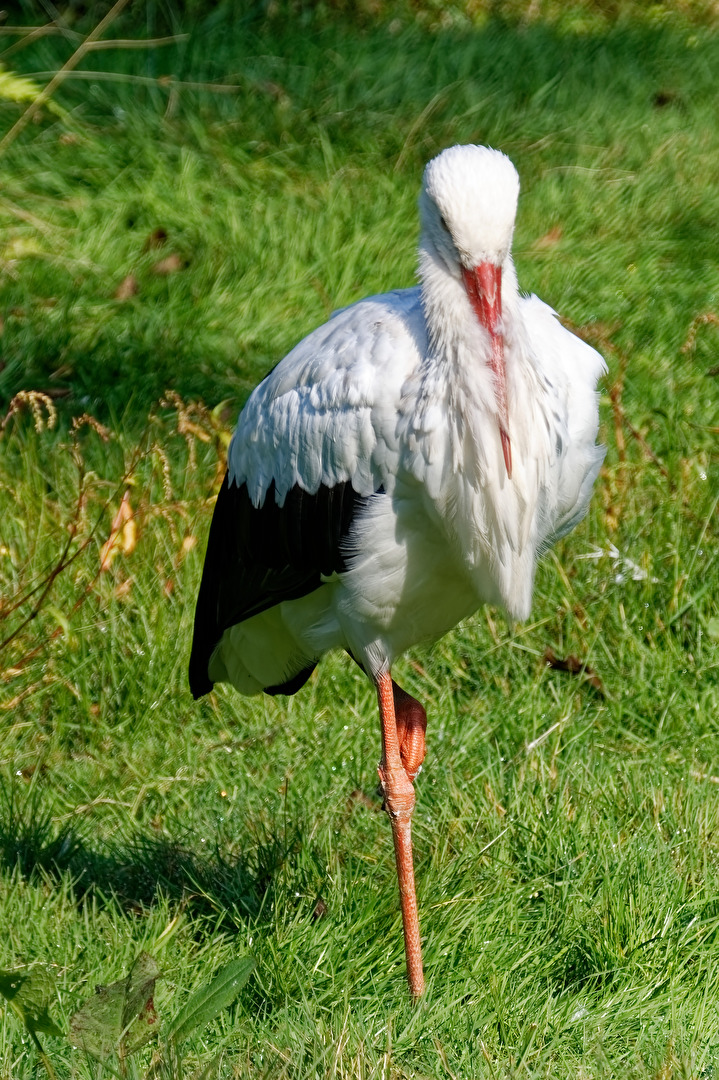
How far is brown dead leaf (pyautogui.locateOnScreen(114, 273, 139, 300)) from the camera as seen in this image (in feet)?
21.8

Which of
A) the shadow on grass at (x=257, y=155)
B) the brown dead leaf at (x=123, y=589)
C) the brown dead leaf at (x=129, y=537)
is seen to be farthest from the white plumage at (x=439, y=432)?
the shadow on grass at (x=257, y=155)

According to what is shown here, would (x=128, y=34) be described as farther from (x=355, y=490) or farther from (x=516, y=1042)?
(x=516, y=1042)

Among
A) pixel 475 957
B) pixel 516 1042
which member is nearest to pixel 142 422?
pixel 475 957

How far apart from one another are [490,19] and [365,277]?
Result: 3.42m

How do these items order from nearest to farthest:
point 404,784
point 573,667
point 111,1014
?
point 111,1014
point 404,784
point 573,667

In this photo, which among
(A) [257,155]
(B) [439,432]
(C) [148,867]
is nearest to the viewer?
(B) [439,432]

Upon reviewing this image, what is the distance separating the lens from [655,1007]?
9.93 feet

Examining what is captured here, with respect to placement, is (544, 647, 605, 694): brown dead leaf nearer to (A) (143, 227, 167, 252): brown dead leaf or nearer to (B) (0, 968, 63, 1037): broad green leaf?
(B) (0, 968, 63, 1037): broad green leaf

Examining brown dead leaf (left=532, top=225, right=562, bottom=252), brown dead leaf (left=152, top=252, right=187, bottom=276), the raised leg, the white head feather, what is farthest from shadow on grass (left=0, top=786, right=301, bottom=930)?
brown dead leaf (left=532, top=225, right=562, bottom=252)

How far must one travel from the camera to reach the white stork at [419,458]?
9.43 feet

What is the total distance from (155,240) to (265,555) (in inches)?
145

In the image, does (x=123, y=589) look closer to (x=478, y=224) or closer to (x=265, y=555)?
(x=265, y=555)

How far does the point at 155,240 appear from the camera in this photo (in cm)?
686

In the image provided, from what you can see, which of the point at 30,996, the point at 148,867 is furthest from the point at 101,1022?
the point at 148,867
